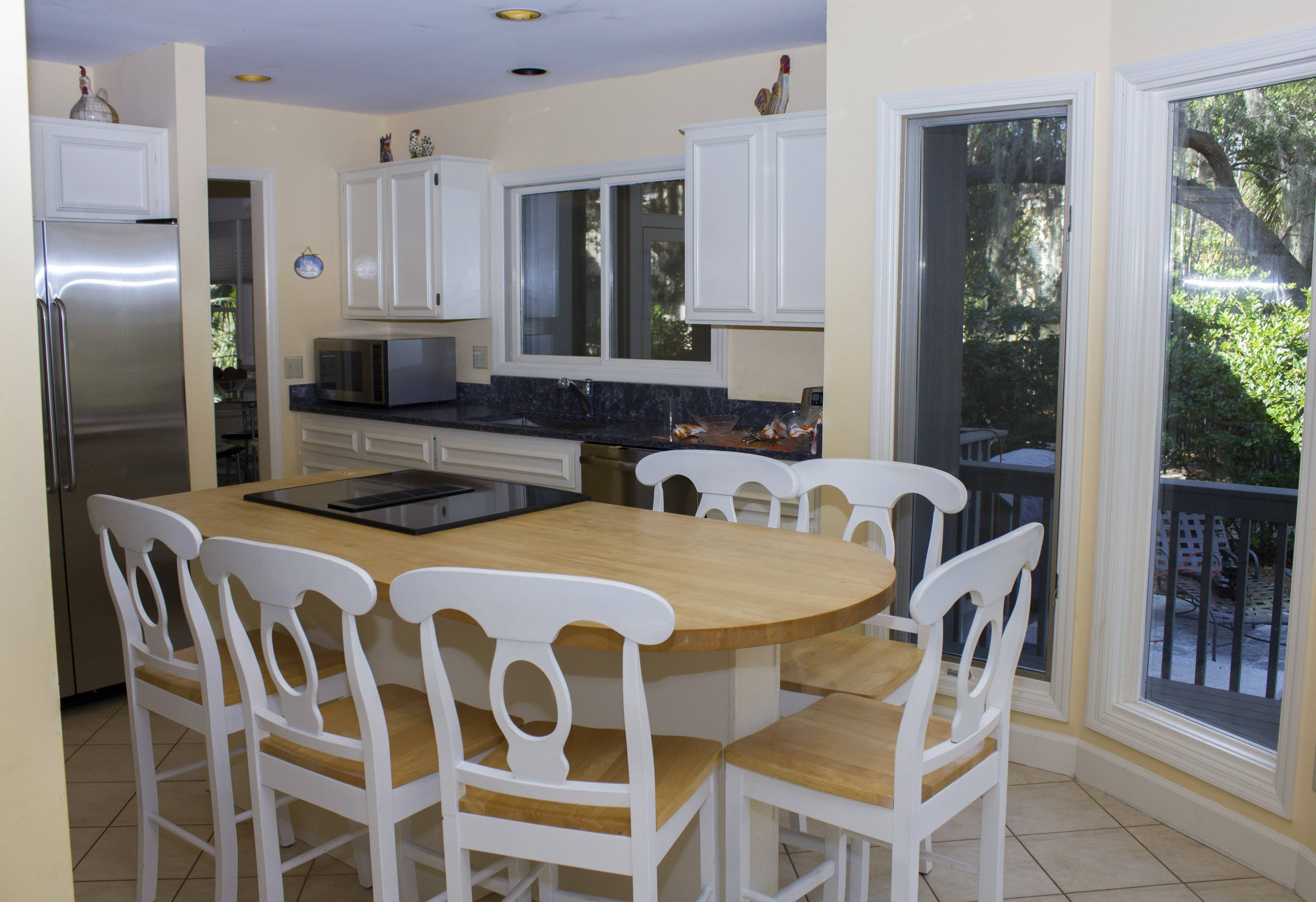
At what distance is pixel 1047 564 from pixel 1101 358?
2.16 ft

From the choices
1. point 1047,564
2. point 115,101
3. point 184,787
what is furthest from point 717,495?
point 115,101

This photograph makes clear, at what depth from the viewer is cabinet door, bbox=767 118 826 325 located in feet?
12.4

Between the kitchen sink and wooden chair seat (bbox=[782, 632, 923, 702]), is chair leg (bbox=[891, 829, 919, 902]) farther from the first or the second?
the kitchen sink

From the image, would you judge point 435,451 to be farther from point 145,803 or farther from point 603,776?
point 603,776

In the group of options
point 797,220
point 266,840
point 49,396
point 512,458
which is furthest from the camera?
point 512,458

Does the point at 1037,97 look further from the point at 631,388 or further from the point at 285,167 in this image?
the point at 285,167

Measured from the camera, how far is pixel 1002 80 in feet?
9.86

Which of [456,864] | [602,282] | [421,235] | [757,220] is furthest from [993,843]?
[421,235]

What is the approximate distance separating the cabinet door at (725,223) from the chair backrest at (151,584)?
7.84 ft

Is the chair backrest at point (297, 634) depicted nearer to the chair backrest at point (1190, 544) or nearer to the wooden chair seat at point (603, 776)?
the wooden chair seat at point (603, 776)

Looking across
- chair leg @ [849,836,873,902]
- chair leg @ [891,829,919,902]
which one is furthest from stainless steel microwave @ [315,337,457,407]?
chair leg @ [891,829,919,902]

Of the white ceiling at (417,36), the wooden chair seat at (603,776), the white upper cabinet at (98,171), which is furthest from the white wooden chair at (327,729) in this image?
the white upper cabinet at (98,171)

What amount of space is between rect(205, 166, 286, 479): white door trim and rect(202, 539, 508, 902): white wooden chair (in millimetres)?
3639

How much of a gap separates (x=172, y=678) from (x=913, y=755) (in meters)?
1.64
